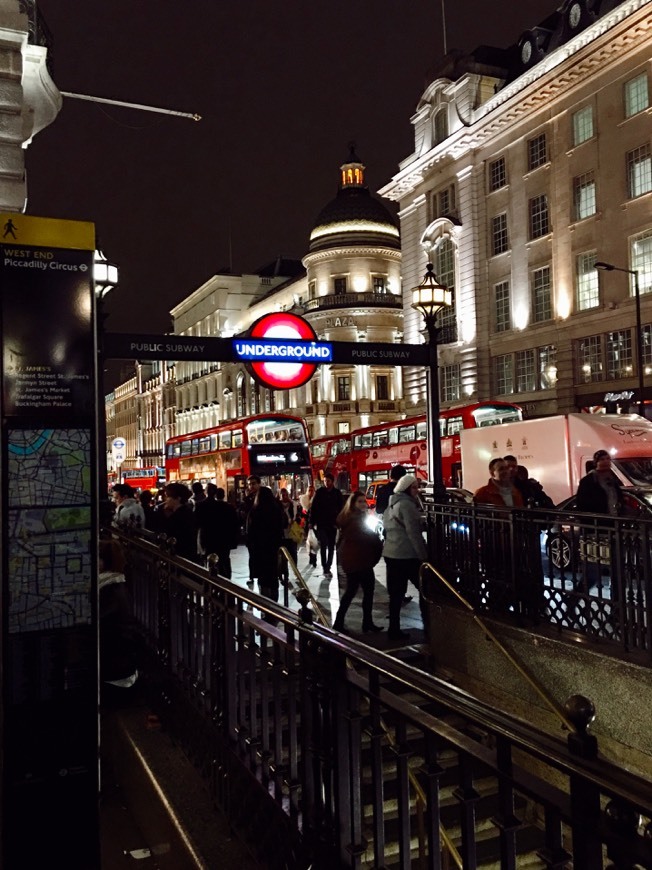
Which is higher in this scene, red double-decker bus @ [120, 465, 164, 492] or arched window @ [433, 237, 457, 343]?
arched window @ [433, 237, 457, 343]

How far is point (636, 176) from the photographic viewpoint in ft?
100

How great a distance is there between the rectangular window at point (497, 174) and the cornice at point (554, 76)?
1296mm

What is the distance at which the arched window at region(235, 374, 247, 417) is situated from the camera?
7888cm

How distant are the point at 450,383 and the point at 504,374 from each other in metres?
4.17

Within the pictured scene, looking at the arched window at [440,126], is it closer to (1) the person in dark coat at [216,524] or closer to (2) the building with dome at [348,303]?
Answer: (2) the building with dome at [348,303]

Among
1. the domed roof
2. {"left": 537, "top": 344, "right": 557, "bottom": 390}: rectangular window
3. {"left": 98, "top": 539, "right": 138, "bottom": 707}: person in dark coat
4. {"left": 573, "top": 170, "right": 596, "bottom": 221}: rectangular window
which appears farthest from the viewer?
the domed roof

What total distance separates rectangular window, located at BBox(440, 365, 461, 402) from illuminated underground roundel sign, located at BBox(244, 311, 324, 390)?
105ft

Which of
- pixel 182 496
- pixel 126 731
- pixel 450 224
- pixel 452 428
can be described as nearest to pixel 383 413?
pixel 450 224

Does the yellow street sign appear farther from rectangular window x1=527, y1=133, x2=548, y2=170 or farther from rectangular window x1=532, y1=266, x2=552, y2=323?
rectangular window x1=527, y1=133, x2=548, y2=170

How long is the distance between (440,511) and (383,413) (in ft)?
172

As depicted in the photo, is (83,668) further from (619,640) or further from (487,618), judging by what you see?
(487,618)

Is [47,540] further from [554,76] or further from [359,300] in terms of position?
[359,300]

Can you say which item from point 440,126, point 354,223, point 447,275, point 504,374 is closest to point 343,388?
point 354,223

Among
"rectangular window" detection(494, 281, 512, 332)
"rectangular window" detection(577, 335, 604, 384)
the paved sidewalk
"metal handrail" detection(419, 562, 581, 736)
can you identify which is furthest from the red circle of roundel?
"rectangular window" detection(494, 281, 512, 332)
